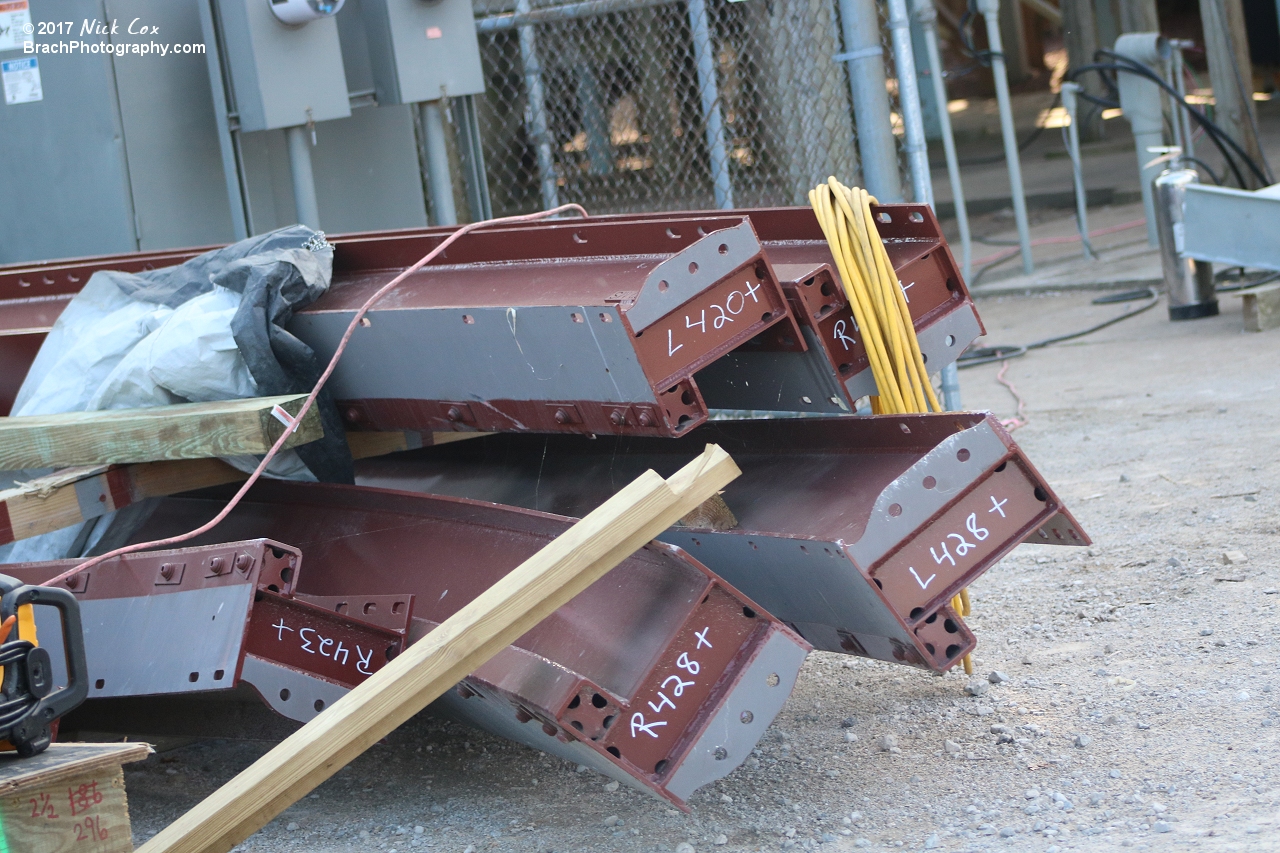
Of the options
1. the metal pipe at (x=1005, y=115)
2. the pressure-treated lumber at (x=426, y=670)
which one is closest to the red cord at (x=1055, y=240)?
the metal pipe at (x=1005, y=115)

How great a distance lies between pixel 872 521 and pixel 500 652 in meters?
0.75

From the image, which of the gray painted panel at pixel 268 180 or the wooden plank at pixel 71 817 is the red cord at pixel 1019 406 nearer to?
the gray painted panel at pixel 268 180

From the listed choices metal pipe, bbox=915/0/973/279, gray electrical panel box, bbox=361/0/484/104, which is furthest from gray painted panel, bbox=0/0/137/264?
metal pipe, bbox=915/0/973/279

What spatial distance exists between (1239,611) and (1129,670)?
1.40 feet

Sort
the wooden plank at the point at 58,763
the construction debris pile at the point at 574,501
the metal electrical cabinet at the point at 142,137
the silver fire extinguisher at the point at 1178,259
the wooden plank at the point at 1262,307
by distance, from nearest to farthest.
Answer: the wooden plank at the point at 58,763, the construction debris pile at the point at 574,501, the metal electrical cabinet at the point at 142,137, the wooden plank at the point at 1262,307, the silver fire extinguisher at the point at 1178,259

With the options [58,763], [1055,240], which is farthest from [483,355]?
[1055,240]

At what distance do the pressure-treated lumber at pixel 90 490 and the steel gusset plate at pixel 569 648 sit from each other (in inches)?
11.3

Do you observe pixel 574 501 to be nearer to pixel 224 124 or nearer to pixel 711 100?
pixel 711 100

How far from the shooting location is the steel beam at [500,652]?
2307 millimetres

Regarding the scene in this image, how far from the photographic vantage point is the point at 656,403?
247 cm

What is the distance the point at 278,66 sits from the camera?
4941 mm

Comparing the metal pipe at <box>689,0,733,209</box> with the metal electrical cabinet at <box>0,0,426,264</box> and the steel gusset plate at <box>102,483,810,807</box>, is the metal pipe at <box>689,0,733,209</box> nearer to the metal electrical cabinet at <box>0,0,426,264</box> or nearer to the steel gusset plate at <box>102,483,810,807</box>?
the metal electrical cabinet at <box>0,0,426,264</box>

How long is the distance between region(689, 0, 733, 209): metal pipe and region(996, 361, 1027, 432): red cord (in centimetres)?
148

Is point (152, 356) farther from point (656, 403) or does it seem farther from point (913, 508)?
point (913, 508)
